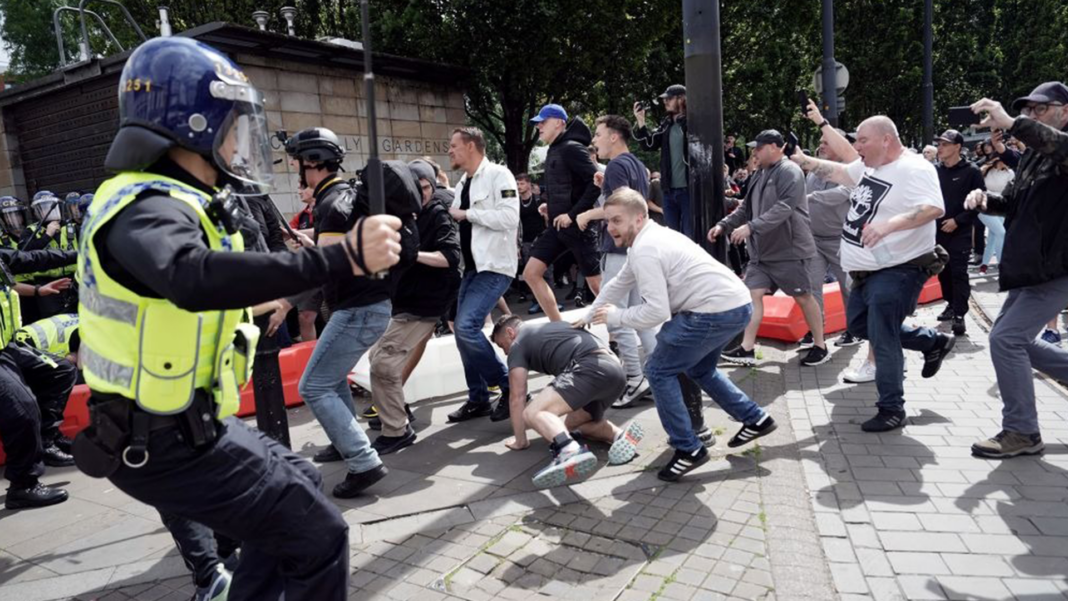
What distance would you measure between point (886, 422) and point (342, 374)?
3.33 meters

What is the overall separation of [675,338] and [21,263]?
4.04 metres

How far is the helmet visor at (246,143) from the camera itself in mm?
2125

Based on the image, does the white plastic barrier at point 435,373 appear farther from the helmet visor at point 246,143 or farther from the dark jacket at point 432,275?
the helmet visor at point 246,143

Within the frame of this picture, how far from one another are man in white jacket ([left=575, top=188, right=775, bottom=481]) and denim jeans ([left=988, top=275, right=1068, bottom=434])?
1.42 meters

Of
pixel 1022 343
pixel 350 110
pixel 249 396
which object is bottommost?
pixel 249 396

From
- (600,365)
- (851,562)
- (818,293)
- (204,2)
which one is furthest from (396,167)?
(204,2)

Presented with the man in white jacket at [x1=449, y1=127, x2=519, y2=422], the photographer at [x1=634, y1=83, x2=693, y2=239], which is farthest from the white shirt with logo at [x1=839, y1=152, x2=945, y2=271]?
the man in white jacket at [x1=449, y1=127, x2=519, y2=422]

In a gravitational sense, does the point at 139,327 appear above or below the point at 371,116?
below

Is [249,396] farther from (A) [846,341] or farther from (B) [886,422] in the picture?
(A) [846,341]

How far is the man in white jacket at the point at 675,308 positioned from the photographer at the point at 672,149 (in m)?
2.78

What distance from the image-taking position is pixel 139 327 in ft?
6.51

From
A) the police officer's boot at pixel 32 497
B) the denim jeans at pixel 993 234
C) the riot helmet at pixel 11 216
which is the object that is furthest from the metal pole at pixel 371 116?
the denim jeans at pixel 993 234

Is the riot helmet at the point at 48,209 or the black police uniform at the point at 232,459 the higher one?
the riot helmet at the point at 48,209

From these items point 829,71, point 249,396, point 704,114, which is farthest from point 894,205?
point 829,71
